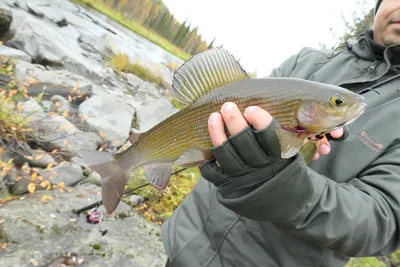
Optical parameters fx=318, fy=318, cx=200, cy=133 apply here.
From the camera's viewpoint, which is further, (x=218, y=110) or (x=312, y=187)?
(x=218, y=110)

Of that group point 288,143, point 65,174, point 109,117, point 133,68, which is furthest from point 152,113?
point 288,143

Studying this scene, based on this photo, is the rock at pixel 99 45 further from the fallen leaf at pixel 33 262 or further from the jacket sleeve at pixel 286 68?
the jacket sleeve at pixel 286 68

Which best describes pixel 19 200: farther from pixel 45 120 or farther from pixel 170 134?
pixel 170 134

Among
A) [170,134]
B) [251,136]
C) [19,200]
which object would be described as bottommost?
[19,200]

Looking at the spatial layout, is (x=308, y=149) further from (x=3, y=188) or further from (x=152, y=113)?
(x=152, y=113)

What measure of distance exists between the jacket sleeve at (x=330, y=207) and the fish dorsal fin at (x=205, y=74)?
22.6 inches

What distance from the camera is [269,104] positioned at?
155 centimetres

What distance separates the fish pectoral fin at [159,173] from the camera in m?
1.89

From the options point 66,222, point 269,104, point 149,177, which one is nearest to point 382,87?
point 269,104

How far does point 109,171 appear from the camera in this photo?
203cm

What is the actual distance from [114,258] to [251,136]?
85.2 inches

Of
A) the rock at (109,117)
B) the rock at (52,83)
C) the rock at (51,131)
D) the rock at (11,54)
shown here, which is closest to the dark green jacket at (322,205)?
the rock at (51,131)

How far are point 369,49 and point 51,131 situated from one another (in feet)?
11.6

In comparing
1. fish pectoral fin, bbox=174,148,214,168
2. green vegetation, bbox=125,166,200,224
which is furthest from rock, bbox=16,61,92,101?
fish pectoral fin, bbox=174,148,214,168
